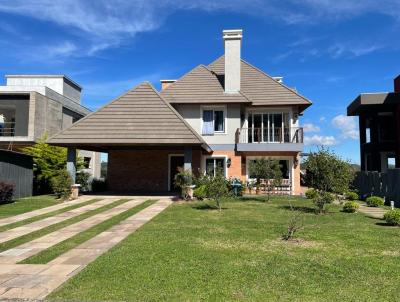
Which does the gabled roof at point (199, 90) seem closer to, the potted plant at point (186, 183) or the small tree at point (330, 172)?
the potted plant at point (186, 183)

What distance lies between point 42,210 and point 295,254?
11.3 m

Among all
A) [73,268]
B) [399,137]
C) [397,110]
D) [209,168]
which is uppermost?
[397,110]

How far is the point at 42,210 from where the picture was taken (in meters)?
15.2

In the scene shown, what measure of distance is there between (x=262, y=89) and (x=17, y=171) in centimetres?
1603

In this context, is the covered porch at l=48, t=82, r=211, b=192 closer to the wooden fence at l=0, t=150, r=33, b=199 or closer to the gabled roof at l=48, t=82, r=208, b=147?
the gabled roof at l=48, t=82, r=208, b=147

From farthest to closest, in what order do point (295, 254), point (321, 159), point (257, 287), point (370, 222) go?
1. point (321, 159)
2. point (370, 222)
3. point (295, 254)
4. point (257, 287)

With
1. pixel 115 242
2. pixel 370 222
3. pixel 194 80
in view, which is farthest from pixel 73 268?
pixel 194 80

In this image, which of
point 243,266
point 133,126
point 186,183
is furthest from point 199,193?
point 243,266

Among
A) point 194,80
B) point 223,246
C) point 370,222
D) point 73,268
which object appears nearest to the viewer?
point 73,268

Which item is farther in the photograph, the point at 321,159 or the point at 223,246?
the point at 321,159

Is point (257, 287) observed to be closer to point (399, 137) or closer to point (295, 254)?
point (295, 254)

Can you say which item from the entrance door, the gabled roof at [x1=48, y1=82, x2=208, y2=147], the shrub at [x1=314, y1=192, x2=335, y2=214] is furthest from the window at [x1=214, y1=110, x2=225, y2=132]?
the shrub at [x1=314, y1=192, x2=335, y2=214]

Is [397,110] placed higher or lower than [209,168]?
higher

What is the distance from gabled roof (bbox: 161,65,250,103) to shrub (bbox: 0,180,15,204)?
1068 centimetres
